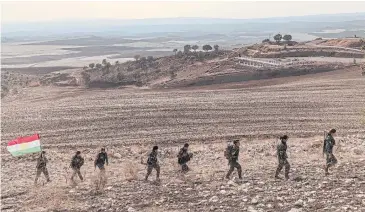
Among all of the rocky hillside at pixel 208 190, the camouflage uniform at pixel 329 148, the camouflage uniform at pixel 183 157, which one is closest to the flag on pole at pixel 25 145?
the rocky hillside at pixel 208 190

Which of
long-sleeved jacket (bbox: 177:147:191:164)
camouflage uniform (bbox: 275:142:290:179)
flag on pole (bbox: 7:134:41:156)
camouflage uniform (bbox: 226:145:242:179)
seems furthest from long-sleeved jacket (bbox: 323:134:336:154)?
flag on pole (bbox: 7:134:41:156)

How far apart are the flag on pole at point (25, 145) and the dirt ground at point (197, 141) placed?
4.16 feet

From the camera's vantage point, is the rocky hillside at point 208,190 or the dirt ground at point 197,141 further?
A: the dirt ground at point 197,141

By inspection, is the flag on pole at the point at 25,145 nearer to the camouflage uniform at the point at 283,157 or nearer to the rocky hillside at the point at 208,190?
the rocky hillside at the point at 208,190

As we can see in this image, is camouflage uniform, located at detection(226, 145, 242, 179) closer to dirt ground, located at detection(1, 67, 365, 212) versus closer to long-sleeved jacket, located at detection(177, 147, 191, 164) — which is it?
dirt ground, located at detection(1, 67, 365, 212)

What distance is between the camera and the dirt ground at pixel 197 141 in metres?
14.8

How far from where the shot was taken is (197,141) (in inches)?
1086

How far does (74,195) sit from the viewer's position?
15727 mm

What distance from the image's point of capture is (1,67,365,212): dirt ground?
48.6 ft

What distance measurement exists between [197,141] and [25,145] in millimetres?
11156

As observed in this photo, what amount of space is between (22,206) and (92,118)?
20.0 meters

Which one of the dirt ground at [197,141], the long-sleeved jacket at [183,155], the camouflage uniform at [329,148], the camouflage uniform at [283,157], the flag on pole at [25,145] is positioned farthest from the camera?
the flag on pole at [25,145]

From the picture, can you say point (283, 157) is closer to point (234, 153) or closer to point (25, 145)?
point (234, 153)

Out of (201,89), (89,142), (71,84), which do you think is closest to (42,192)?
(89,142)
